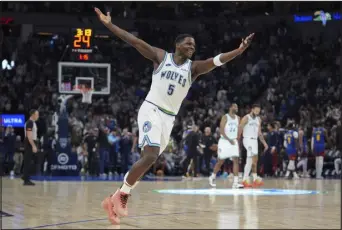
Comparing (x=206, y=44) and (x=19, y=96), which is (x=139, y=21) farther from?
(x=19, y=96)

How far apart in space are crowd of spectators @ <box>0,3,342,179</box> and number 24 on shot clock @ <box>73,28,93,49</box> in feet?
13.3

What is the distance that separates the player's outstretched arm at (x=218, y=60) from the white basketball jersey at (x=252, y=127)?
7.97 meters

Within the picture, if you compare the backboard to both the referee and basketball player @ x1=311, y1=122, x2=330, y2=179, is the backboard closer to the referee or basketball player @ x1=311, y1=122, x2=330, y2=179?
the referee

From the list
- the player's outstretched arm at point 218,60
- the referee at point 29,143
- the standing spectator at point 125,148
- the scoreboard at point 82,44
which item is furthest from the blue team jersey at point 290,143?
the player's outstretched arm at point 218,60

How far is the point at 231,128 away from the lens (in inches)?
589

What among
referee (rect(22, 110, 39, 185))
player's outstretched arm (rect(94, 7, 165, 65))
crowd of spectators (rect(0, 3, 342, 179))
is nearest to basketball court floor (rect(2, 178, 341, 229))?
player's outstretched arm (rect(94, 7, 165, 65))

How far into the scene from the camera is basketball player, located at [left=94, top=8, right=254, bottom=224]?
7027 millimetres

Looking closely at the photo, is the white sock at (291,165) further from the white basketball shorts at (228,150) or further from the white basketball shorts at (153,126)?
the white basketball shorts at (153,126)

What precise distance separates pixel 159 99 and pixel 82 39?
42.7 feet

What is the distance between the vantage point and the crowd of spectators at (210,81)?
25984 mm

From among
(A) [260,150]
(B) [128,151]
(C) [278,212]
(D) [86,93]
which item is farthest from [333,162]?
(C) [278,212]

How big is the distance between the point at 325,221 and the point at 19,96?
70.3ft

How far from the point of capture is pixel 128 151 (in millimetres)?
21312

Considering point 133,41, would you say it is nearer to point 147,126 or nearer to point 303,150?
point 147,126
